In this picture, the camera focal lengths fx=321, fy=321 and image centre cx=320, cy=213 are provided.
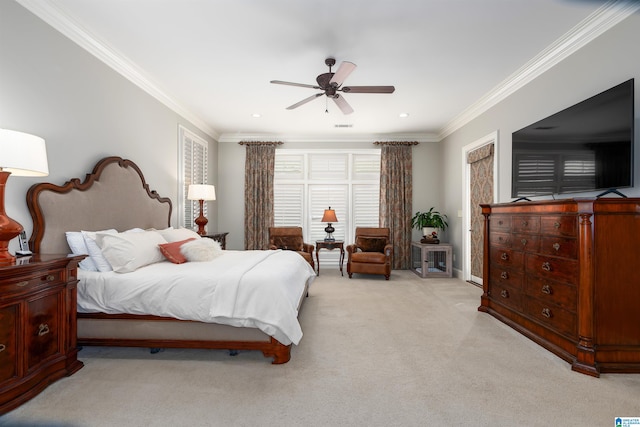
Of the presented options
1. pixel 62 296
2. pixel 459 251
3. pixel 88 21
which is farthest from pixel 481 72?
pixel 62 296

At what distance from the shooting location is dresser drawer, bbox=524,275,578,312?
2535 millimetres

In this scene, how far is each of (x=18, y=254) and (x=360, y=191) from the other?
18.4 feet

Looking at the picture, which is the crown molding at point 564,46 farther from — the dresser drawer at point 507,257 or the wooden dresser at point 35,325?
the wooden dresser at point 35,325

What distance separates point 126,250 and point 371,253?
156 inches

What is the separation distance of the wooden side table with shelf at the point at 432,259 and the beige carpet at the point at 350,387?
2.68 m

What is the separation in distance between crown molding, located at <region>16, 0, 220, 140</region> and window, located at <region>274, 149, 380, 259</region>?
8.91 ft

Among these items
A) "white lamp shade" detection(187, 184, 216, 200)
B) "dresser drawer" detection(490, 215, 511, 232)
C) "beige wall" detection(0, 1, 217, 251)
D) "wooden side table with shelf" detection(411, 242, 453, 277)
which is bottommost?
"wooden side table with shelf" detection(411, 242, 453, 277)

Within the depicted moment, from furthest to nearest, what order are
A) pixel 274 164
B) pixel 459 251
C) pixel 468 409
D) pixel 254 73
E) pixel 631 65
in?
pixel 274 164
pixel 459 251
pixel 254 73
pixel 631 65
pixel 468 409

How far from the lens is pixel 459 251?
5.85 metres

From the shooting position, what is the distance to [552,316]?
2736mm

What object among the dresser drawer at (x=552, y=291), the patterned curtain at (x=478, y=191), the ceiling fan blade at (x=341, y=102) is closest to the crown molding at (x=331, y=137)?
the patterned curtain at (x=478, y=191)

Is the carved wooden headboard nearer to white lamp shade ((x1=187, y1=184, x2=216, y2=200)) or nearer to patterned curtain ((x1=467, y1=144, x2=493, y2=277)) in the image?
white lamp shade ((x1=187, y1=184, x2=216, y2=200))

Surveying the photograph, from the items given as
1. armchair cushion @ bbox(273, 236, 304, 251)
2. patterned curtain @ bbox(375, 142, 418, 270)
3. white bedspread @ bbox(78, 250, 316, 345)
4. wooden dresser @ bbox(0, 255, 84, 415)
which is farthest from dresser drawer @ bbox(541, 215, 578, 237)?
armchair cushion @ bbox(273, 236, 304, 251)

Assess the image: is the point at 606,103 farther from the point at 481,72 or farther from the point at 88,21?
the point at 88,21
